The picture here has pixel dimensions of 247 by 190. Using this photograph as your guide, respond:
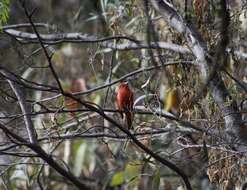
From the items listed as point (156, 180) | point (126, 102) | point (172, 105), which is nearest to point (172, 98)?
point (172, 105)

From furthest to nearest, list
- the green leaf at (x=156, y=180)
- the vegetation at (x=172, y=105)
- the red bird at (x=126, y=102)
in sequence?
the red bird at (x=126, y=102), the vegetation at (x=172, y=105), the green leaf at (x=156, y=180)

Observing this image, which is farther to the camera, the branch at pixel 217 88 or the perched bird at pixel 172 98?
the perched bird at pixel 172 98

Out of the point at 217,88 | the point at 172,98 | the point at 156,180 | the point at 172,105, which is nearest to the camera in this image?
the point at 156,180

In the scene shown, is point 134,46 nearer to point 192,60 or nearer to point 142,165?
point 192,60

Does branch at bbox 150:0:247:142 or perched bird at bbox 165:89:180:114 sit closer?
branch at bbox 150:0:247:142

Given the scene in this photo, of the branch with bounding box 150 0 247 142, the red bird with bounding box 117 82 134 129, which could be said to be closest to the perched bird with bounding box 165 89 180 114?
the red bird with bounding box 117 82 134 129

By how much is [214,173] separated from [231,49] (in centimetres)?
59

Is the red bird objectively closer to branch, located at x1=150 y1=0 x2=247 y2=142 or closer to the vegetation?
the vegetation

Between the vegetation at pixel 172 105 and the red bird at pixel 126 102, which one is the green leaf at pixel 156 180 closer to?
Answer: the vegetation at pixel 172 105

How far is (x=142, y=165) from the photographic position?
290 cm

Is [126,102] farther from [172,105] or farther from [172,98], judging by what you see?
[172,105]

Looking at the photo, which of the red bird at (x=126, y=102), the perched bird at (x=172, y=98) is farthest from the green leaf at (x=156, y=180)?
the perched bird at (x=172, y=98)

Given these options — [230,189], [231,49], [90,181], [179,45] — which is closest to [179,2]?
[179,45]

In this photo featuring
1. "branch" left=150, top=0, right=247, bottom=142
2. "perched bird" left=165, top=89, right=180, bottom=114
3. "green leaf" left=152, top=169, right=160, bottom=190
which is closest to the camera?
"green leaf" left=152, top=169, right=160, bottom=190
